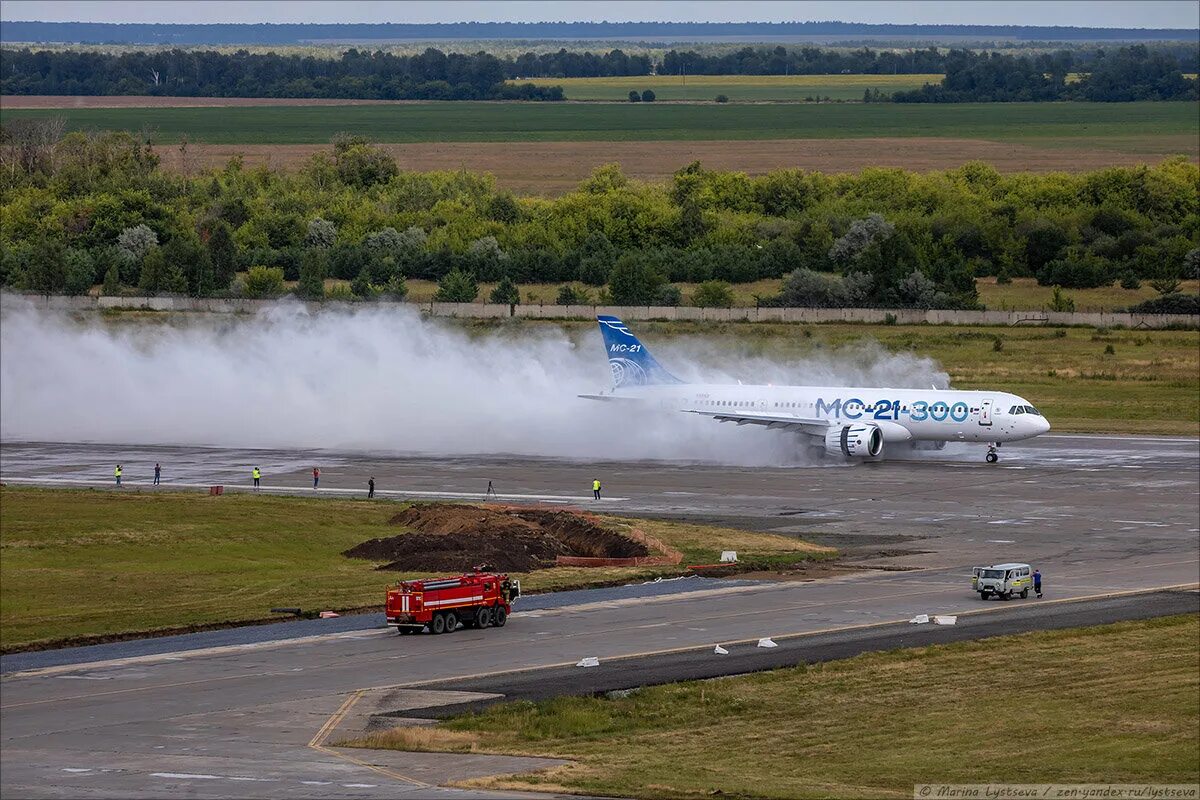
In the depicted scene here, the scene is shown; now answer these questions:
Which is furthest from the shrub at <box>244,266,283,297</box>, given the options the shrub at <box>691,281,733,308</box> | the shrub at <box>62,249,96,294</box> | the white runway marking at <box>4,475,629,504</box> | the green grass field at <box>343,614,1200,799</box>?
the green grass field at <box>343,614,1200,799</box>

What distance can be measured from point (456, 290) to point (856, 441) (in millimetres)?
77336

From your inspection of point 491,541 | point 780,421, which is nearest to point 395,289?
point 780,421

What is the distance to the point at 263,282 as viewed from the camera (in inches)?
6511

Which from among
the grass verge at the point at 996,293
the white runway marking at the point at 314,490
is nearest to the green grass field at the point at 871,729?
the white runway marking at the point at 314,490

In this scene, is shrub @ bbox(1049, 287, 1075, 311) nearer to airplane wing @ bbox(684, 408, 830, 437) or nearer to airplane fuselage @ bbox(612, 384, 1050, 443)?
airplane fuselage @ bbox(612, 384, 1050, 443)

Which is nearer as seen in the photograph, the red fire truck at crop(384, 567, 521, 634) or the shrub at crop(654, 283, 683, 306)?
the red fire truck at crop(384, 567, 521, 634)

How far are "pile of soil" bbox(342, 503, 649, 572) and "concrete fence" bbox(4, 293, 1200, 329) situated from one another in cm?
7536

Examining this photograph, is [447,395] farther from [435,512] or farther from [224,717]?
[224,717]

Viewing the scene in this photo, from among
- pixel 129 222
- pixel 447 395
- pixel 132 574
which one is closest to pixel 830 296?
pixel 447 395

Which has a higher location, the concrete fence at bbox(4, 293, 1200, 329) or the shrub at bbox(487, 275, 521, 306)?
the shrub at bbox(487, 275, 521, 306)

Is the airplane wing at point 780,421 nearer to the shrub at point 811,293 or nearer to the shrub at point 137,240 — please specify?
the shrub at point 811,293

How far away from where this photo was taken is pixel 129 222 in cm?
19762

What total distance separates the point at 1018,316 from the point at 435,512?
88.8 m

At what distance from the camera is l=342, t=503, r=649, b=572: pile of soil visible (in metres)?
62.2
